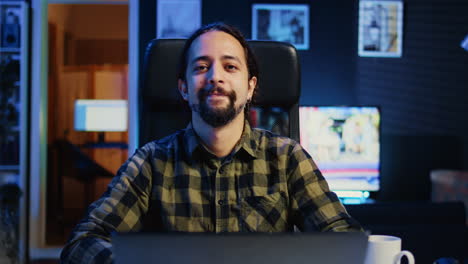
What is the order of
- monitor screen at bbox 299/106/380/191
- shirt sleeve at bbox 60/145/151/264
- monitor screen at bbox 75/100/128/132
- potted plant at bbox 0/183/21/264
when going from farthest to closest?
monitor screen at bbox 75/100/128/132
potted plant at bbox 0/183/21/264
monitor screen at bbox 299/106/380/191
shirt sleeve at bbox 60/145/151/264

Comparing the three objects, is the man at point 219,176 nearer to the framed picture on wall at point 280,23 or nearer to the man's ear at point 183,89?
the man's ear at point 183,89

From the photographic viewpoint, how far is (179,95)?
5.22ft

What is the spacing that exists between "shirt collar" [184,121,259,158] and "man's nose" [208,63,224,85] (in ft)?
0.57

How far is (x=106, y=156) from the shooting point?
20.3 ft

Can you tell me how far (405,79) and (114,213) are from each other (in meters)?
3.14

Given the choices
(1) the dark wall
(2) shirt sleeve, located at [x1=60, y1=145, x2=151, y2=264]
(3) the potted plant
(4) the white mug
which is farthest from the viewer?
(1) the dark wall

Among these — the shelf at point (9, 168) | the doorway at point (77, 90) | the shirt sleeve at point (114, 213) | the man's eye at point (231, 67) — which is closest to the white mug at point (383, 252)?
Answer: the shirt sleeve at point (114, 213)

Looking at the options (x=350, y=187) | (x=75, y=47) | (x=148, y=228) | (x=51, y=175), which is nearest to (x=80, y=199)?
(x=51, y=175)

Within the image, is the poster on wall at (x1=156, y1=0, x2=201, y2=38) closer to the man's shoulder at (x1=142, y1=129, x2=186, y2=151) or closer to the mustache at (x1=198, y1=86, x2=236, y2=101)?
the man's shoulder at (x1=142, y1=129, x2=186, y2=151)

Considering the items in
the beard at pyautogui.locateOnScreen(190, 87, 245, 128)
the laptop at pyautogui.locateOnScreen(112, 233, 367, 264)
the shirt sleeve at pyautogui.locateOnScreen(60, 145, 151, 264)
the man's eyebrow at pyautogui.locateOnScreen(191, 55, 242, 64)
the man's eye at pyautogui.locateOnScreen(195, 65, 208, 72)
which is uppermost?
the man's eyebrow at pyautogui.locateOnScreen(191, 55, 242, 64)

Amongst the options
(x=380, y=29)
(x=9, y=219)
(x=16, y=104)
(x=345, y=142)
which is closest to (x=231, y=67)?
(x=345, y=142)

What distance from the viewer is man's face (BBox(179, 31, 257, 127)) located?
134cm

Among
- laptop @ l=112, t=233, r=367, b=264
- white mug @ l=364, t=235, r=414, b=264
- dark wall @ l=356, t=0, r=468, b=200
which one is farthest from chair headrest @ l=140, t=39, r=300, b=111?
dark wall @ l=356, t=0, r=468, b=200

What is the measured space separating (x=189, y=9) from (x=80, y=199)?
311 cm
